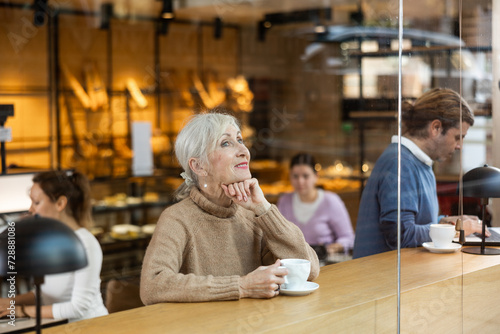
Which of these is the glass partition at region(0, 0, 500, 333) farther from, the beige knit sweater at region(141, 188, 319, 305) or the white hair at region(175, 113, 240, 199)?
the white hair at region(175, 113, 240, 199)

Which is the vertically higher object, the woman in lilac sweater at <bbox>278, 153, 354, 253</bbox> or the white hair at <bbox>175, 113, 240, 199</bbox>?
the white hair at <bbox>175, 113, 240, 199</bbox>

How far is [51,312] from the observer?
120cm

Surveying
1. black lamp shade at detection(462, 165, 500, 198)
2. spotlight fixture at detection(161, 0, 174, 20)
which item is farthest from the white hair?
spotlight fixture at detection(161, 0, 174, 20)

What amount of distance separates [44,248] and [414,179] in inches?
48.5

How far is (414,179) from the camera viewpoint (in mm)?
1872

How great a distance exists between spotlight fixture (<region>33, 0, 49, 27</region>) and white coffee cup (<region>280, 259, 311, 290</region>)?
357 centimetres

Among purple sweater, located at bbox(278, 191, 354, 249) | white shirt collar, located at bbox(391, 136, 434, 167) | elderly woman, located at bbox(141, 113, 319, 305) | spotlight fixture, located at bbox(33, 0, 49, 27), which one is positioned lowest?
purple sweater, located at bbox(278, 191, 354, 249)

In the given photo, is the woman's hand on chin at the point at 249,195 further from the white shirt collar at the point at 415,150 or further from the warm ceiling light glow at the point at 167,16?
the warm ceiling light glow at the point at 167,16

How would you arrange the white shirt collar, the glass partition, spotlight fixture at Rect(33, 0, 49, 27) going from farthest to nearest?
spotlight fixture at Rect(33, 0, 49, 27), the white shirt collar, the glass partition

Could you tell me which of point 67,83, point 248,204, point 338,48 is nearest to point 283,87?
point 338,48

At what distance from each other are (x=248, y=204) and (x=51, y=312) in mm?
484

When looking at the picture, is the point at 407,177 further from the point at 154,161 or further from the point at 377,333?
the point at 154,161

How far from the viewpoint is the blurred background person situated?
1.20m

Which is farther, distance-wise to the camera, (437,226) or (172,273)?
(437,226)
